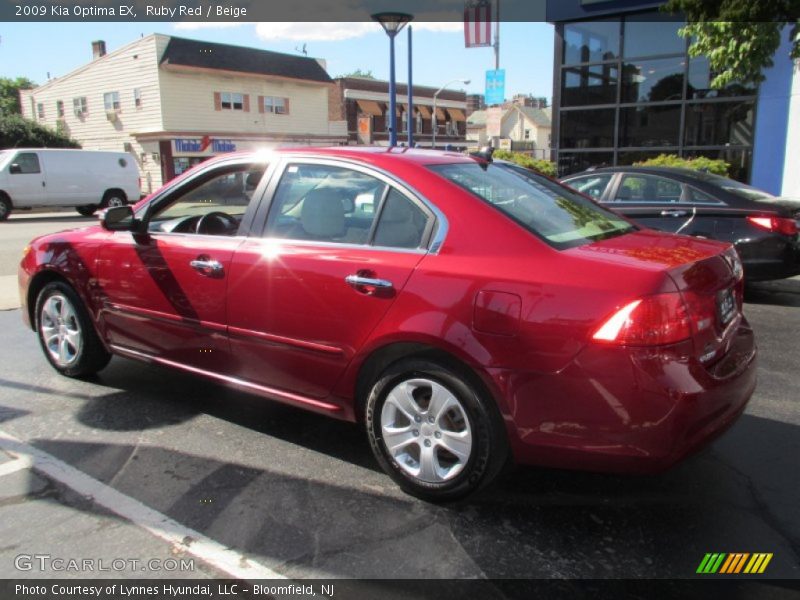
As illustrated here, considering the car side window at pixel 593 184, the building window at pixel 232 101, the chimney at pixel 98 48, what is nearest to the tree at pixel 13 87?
the chimney at pixel 98 48

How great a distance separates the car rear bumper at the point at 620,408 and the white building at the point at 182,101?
33.0 meters

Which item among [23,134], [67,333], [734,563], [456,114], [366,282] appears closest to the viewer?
[734,563]

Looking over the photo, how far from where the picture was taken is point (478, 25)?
15.0m

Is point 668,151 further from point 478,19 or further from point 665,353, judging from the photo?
point 665,353

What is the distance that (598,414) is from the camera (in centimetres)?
253

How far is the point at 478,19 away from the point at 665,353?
14.3 m

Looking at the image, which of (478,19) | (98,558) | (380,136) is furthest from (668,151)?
(380,136)

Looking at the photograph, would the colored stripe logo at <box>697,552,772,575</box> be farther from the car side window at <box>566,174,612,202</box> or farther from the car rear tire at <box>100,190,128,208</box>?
the car rear tire at <box>100,190,128,208</box>

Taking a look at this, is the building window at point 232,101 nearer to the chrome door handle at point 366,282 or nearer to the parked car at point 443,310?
the parked car at point 443,310

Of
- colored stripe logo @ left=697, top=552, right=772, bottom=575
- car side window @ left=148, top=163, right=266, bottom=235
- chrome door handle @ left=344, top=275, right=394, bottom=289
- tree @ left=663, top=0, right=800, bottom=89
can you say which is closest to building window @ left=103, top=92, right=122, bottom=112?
tree @ left=663, top=0, right=800, bottom=89

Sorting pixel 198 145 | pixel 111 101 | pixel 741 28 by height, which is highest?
pixel 111 101

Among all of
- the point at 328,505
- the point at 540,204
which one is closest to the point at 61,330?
the point at 328,505

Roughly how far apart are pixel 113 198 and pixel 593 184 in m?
18.5

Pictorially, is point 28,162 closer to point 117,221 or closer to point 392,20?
point 392,20
